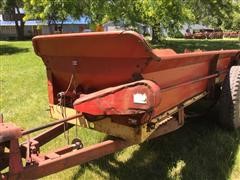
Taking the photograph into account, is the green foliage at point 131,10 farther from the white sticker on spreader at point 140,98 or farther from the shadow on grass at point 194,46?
the white sticker on spreader at point 140,98

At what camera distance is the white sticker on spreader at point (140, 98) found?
2.99 m

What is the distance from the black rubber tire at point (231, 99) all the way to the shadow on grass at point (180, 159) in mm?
244

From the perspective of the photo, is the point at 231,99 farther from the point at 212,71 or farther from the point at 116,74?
the point at 116,74

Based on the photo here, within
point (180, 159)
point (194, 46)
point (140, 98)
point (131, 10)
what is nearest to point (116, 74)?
point (140, 98)

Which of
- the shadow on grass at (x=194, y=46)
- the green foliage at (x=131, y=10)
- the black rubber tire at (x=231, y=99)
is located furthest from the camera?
the shadow on grass at (x=194, y=46)

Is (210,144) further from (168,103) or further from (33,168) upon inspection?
(33,168)

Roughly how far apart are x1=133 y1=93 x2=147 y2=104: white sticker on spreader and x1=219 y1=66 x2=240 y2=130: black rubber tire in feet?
8.14

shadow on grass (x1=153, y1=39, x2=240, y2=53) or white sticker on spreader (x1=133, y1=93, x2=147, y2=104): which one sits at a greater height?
white sticker on spreader (x1=133, y1=93, x2=147, y2=104)

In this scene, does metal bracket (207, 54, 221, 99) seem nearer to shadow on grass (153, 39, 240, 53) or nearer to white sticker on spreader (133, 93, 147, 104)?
white sticker on spreader (133, 93, 147, 104)

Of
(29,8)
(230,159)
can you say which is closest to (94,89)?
(230,159)

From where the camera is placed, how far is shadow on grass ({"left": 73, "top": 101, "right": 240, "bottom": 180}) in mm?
4426

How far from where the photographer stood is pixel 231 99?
518cm

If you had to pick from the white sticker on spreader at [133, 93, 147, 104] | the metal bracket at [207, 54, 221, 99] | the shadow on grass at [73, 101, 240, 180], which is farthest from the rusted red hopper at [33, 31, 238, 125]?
the shadow on grass at [73, 101, 240, 180]

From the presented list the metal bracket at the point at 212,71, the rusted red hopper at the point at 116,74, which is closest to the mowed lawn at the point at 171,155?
the metal bracket at the point at 212,71
